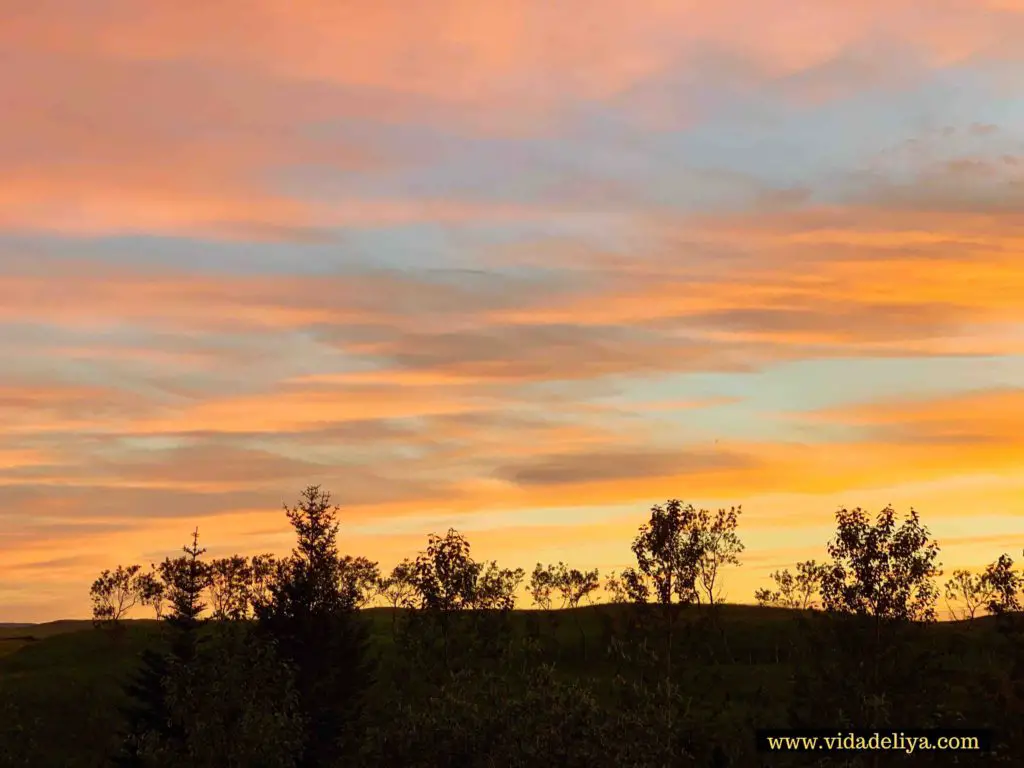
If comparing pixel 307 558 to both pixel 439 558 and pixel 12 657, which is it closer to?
pixel 439 558

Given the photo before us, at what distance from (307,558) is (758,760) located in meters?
39.2

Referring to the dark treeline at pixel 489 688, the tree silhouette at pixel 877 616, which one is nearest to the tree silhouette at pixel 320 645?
the dark treeline at pixel 489 688

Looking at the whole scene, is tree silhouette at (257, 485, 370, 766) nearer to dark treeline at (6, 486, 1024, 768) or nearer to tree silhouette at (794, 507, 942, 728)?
dark treeline at (6, 486, 1024, 768)

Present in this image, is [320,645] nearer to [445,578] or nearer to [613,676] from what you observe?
[445,578]

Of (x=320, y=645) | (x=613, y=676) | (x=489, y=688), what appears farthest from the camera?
(x=613, y=676)

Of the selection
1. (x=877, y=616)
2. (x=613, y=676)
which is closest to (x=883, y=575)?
(x=877, y=616)

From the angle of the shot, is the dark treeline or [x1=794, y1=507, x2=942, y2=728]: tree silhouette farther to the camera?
[x1=794, y1=507, x2=942, y2=728]: tree silhouette

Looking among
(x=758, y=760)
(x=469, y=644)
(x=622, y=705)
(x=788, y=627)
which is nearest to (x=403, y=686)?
(x=469, y=644)

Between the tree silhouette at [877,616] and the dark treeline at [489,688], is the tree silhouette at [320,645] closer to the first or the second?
the dark treeline at [489,688]

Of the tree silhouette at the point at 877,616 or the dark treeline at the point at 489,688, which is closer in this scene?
the dark treeline at the point at 489,688

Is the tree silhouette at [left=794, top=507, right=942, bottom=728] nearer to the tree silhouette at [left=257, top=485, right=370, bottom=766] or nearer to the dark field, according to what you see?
the dark field

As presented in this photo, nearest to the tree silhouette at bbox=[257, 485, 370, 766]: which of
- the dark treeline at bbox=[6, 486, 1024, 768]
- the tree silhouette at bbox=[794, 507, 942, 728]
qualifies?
the dark treeline at bbox=[6, 486, 1024, 768]

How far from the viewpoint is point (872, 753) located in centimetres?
8025

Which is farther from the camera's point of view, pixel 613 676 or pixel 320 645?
pixel 613 676
